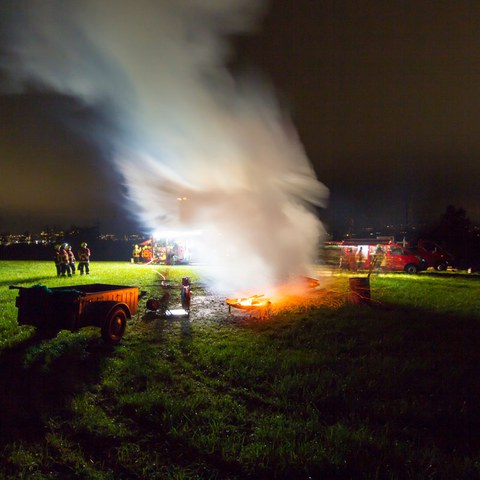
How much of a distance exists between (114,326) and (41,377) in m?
2.00

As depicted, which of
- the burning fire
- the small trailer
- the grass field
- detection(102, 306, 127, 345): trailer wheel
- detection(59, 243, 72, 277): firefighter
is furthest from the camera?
detection(59, 243, 72, 277): firefighter

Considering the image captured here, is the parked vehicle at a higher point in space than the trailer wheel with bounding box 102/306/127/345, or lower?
higher

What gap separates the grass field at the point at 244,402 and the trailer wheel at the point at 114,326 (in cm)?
22

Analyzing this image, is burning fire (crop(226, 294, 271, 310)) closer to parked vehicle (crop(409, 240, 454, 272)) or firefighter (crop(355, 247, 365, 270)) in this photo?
firefighter (crop(355, 247, 365, 270))

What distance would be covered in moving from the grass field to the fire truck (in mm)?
15338

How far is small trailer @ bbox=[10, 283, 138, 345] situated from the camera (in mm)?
6766

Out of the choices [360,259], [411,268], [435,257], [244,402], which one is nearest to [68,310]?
[244,402]

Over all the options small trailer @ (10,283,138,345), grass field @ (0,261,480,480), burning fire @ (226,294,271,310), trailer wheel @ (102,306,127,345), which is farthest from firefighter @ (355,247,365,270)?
small trailer @ (10,283,138,345)

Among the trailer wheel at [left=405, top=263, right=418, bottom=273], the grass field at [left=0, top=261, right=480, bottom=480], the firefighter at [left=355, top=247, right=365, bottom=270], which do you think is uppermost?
the firefighter at [left=355, top=247, right=365, bottom=270]

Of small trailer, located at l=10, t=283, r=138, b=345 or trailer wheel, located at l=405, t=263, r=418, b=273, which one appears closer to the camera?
small trailer, located at l=10, t=283, r=138, b=345

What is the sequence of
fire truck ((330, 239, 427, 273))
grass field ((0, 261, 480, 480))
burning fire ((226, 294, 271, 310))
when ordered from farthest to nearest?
fire truck ((330, 239, 427, 273)), burning fire ((226, 294, 271, 310)), grass field ((0, 261, 480, 480))

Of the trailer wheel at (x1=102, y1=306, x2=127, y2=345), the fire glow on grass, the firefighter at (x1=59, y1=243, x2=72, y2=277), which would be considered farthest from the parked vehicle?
the firefighter at (x1=59, y1=243, x2=72, y2=277)

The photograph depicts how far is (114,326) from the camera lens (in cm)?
757

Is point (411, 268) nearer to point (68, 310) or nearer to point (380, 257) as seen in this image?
point (380, 257)
